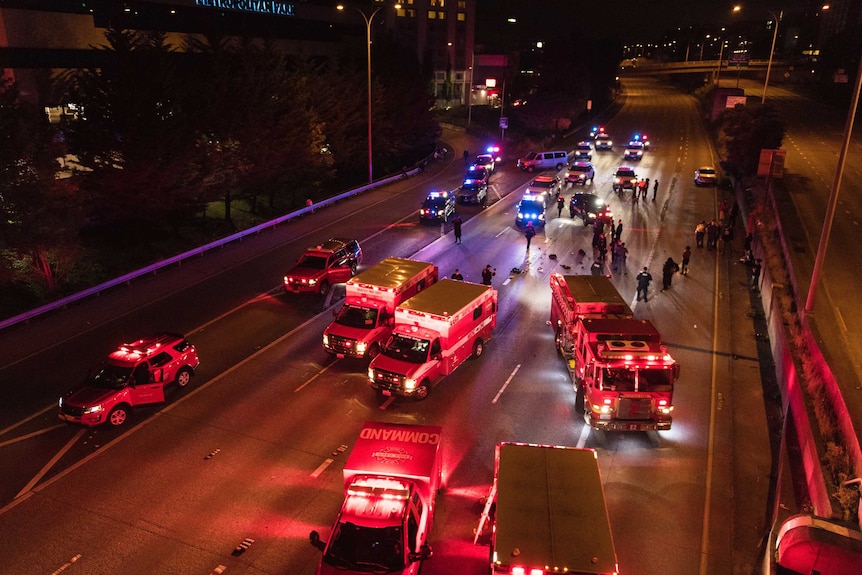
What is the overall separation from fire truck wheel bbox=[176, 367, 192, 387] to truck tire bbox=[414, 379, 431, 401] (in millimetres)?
7636

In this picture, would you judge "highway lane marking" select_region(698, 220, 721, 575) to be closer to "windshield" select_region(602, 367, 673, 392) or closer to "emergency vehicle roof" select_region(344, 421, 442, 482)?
"windshield" select_region(602, 367, 673, 392)

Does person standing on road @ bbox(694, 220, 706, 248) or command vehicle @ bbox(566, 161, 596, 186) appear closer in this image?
person standing on road @ bbox(694, 220, 706, 248)

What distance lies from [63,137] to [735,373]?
31.9 meters

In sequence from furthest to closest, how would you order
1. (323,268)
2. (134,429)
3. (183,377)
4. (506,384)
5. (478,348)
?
(323,268) → (478,348) → (506,384) → (183,377) → (134,429)

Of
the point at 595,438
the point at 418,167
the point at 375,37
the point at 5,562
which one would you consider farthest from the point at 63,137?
the point at 375,37

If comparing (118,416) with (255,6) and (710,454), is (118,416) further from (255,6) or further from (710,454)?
(255,6)

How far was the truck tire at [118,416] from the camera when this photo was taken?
57.3ft

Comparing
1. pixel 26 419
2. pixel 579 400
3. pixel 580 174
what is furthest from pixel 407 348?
pixel 580 174

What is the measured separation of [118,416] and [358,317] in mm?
8232

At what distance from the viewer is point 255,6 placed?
58062 mm

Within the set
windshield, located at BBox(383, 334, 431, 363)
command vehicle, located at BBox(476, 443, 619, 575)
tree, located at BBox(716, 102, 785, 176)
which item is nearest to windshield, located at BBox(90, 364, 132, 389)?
windshield, located at BBox(383, 334, 431, 363)

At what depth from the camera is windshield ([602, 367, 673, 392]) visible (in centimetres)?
1627

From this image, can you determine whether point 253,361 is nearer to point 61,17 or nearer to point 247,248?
point 247,248

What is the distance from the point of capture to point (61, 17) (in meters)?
38.1
